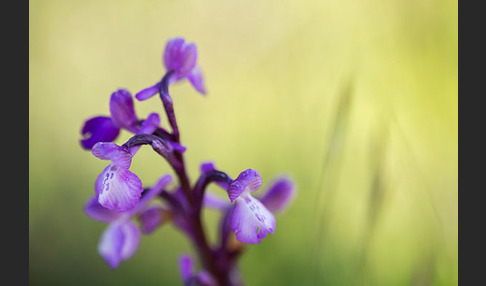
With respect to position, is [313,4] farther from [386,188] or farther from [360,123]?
[386,188]

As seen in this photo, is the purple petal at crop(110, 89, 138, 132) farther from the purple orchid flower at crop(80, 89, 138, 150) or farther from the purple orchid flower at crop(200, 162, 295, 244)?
the purple orchid flower at crop(200, 162, 295, 244)

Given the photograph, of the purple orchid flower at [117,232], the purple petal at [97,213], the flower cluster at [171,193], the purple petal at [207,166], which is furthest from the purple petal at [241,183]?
the purple petal at [97,213]

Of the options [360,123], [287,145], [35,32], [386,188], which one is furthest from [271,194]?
[35,32]

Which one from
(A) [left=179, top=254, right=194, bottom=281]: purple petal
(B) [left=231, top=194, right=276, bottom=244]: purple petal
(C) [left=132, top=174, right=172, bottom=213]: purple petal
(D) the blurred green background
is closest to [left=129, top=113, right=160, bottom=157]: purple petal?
(C) [left=132, top=174, right=172, bottom=213]: purple petal

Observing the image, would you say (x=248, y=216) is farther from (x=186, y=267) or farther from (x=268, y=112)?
(x=268, y=112)

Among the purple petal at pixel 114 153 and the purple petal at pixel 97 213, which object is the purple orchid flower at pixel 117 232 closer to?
the purple petal at pixel 97 213

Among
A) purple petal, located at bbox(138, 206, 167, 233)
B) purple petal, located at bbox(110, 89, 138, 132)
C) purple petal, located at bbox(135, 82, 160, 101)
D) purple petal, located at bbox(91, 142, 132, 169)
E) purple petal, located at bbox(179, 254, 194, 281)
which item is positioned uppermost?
purple petal, located at bbox(135, 82, 160, 101)

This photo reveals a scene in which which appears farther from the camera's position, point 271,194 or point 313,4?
point 313,4
